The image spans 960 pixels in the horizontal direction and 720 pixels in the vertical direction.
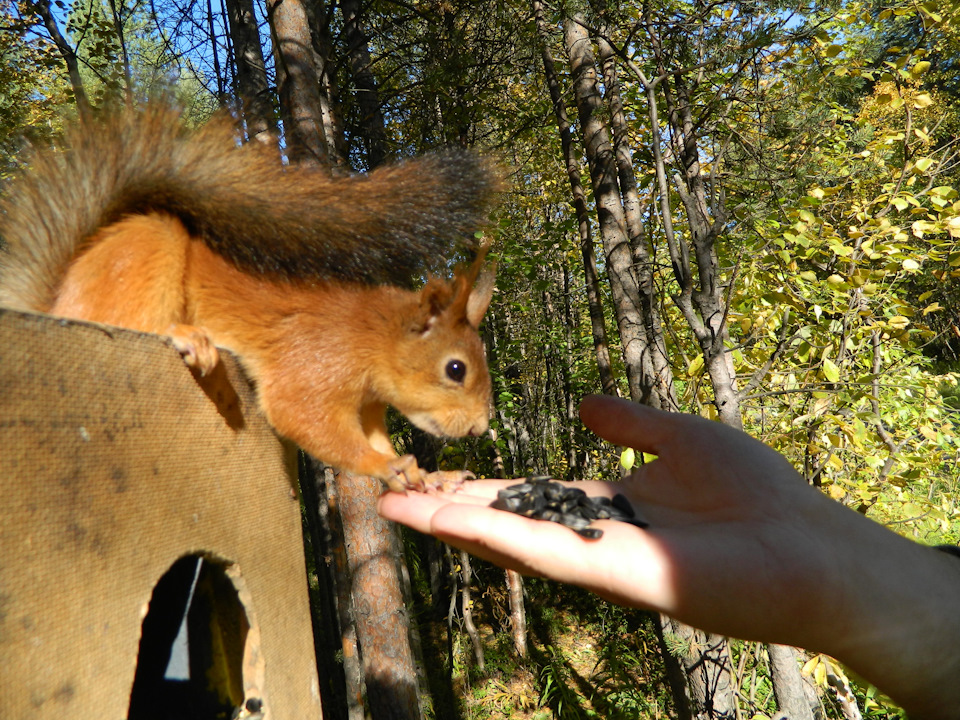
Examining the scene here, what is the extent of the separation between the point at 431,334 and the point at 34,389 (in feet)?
4.19

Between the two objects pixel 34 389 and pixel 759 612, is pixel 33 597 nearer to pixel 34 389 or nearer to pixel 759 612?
pixel 34 389

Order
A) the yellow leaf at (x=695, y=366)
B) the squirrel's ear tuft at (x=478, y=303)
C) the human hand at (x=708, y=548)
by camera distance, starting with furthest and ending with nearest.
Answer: the yellow leaf at (x=695, y=366)
the squirrel's ear tuft at (x=478, y=303)
the human hand at (x=708, y=548)

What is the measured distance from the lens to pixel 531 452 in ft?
24.4

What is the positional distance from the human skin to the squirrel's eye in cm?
59

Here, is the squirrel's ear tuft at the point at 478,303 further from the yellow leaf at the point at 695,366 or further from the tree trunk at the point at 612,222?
the tree trunk at the point at 612,222

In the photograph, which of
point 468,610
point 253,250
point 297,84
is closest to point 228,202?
point 253,250

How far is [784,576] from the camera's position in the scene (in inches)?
52.8

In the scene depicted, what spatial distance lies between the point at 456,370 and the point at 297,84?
154 centimetres

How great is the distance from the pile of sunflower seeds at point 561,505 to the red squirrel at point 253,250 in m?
0.24

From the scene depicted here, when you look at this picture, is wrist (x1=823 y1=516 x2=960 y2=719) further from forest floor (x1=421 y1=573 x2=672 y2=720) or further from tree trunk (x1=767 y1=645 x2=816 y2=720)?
forest floor (x1=421 y1=573 x2=672 y2=720)

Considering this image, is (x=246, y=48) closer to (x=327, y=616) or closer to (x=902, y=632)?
(x=327, y=616)

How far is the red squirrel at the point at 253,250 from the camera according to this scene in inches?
63.4

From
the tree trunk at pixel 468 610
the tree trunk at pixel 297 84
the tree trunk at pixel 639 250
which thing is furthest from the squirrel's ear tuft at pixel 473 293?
the tree trunk at pixel 468 610

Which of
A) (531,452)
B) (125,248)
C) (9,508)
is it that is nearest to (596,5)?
(125,248)
